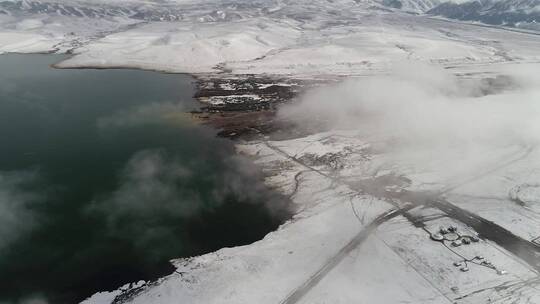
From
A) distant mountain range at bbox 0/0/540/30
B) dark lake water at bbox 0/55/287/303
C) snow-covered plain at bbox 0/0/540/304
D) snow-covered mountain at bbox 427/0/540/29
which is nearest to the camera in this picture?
snow-covered plain at bbox 0/0/540/304

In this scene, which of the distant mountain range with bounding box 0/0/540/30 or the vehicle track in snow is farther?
the distant mountain range with bounding box 0/0/540/30

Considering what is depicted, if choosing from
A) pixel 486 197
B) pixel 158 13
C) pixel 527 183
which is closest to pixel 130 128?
pixel 486 197

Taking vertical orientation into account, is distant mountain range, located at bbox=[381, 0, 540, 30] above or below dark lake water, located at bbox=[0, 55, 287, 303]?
above

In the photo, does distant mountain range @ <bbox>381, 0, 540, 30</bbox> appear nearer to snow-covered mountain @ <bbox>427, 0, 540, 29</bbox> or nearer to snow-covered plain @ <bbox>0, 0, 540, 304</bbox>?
snow-covered mountain @ <bbox>427, 0, 540, 29</bbox>

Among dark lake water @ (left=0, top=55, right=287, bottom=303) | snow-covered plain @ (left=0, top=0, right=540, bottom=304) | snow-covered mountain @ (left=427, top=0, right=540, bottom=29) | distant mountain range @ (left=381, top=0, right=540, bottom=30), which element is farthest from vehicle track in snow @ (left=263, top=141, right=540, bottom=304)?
snow-covered mountain @ (left=427, top=0, right=540, bottom=29)

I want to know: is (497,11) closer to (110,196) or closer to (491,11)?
(491,11)

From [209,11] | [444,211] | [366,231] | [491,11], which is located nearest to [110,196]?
[366,231]
